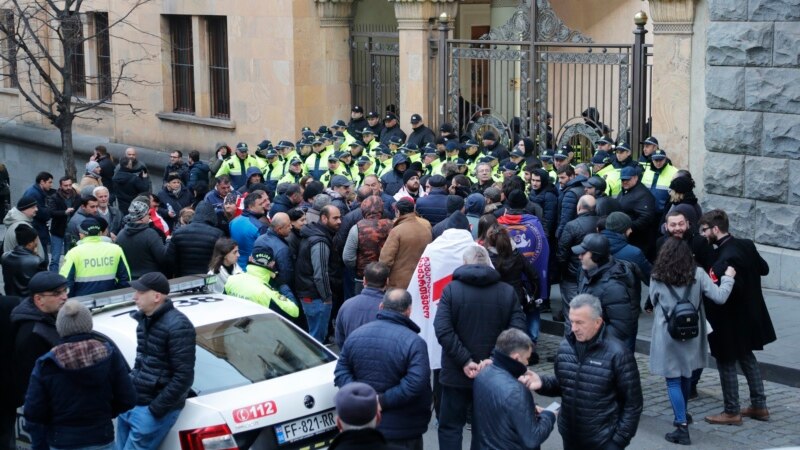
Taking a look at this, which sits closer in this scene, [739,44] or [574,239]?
[574,239]

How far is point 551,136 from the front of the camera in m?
17.4

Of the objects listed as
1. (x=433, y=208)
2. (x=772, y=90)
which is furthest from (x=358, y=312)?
(x=772, y=90)

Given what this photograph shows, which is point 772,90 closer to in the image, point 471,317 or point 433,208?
point 433,208

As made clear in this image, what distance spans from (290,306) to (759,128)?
6.39m

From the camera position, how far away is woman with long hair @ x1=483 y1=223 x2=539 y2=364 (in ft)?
33.2

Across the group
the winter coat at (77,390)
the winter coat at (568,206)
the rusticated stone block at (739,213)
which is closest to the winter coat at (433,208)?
the winter coat at (568,206)

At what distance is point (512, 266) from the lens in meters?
10.4

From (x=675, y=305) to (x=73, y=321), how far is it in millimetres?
4281

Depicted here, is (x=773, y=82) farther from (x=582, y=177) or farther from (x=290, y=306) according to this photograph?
(x=290, y=306)

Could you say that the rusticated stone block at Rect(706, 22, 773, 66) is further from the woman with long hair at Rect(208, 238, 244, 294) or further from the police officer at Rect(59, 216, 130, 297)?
the police officer at Rect(59, 216, 130, 297)

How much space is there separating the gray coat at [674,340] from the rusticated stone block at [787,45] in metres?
4.98

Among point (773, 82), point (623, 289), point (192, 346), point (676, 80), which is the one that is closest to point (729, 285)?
point (623, 289)

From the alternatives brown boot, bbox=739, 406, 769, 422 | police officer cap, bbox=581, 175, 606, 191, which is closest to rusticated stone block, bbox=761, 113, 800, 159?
police officer cap, bbox=581, 175, 606, 191

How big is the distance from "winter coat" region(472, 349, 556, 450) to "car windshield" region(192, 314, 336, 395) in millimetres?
1677
